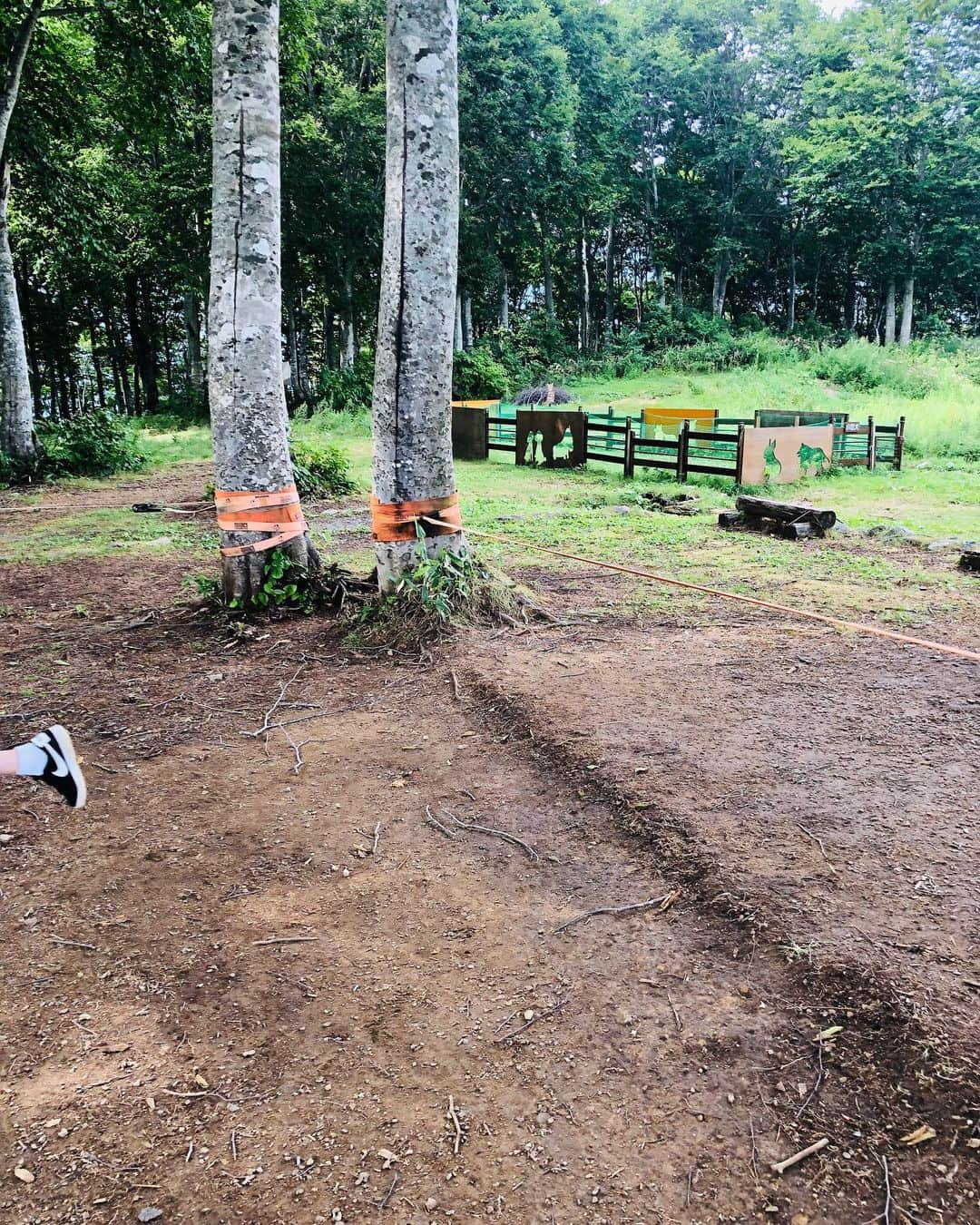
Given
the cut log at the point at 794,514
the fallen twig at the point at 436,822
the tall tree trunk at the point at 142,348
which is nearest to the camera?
the fallen twig at the point at 436,822

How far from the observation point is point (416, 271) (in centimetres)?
589

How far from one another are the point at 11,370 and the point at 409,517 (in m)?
12.2

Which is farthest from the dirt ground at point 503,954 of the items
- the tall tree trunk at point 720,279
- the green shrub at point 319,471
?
the tall tree trunk at point 720,279

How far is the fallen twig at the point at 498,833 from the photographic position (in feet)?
11.3

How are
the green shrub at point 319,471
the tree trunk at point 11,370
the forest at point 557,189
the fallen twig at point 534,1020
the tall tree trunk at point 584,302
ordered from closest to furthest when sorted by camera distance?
the fallen twig at point 534,1020
the green shrub at point 319,471
the tree trunk at point 11,370
the forest at point 557,189
the tall tree trunk at point 584,302

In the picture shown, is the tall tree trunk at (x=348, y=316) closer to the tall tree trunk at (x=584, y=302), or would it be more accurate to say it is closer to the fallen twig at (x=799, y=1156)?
the tall tree trunk at (x=584, y=302)

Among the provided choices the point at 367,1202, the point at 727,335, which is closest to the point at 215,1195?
the point at 367,1202

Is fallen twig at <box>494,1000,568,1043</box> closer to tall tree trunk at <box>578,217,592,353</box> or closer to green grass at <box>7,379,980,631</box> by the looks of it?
green grass at <box>7,379,980,631</box>

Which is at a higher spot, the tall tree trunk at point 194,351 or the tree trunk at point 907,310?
the tree trunk at point 907,310

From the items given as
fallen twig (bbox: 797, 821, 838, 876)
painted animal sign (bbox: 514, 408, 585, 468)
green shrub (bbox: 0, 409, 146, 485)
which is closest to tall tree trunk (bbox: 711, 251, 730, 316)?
painted animal sign (bbox: 514, 408, 585, 468)

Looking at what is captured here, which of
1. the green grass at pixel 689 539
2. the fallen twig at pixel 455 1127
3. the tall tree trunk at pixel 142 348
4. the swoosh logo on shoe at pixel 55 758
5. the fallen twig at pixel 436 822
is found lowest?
the fallen twig at pixel 455 1127

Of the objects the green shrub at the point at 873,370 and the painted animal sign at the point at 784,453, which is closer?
the painted animal sign at the point at 784,453

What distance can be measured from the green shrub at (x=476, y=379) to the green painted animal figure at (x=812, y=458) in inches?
666

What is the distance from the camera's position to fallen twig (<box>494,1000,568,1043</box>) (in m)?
2.46
